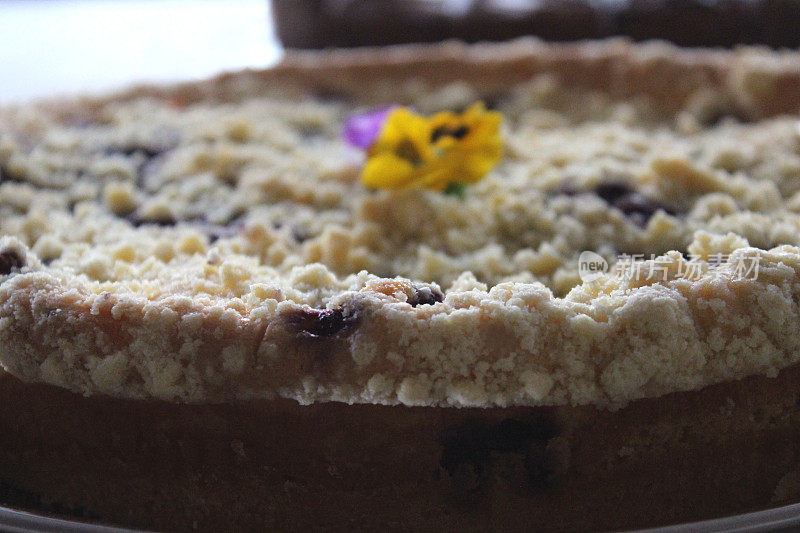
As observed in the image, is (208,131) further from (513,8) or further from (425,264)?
(513,8)

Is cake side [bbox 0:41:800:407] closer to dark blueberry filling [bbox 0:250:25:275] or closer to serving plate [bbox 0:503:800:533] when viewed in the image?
dark blueberry filling [bbox 0:250:25:275]

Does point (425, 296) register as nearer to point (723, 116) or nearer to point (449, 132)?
point (449, 132)

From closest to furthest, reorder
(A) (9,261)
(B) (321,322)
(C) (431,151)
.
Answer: (B) (321,322) → (A) (9,261) → (C) (431,151)

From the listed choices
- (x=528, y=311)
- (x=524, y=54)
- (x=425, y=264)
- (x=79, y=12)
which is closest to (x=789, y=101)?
(x=524, y=54)

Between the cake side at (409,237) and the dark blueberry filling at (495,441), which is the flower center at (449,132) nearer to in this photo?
the cake side at (409,237)

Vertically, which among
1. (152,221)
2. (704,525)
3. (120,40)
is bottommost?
(704,525)

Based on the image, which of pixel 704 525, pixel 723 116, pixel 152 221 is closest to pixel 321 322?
pixel 704 525

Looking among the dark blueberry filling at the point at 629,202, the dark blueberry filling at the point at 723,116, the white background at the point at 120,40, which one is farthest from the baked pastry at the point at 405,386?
the white background at the point at 120,40
